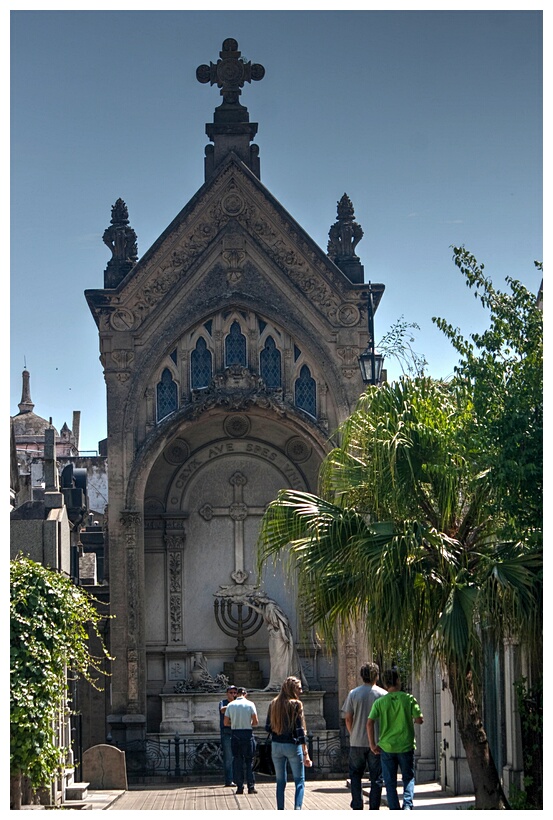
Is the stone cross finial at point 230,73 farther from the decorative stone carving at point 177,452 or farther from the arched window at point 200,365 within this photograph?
the decorative stone carving at point 177,452

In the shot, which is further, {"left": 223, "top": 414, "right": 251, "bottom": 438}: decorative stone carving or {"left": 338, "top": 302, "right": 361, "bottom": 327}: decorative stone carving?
{"left": 223, "top": 414, "right": 251, "bottom": 438}: decorative stone carving

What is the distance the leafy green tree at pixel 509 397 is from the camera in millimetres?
A: 17016

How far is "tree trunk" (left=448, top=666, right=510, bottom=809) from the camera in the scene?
1738 cm

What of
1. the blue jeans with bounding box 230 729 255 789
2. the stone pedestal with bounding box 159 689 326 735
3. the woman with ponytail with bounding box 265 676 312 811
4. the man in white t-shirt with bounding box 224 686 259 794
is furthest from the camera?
the stone pedestal with bounding box 159 689 326 735

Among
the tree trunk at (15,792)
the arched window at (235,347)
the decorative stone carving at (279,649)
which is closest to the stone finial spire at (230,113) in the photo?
the arched window at (235,347)

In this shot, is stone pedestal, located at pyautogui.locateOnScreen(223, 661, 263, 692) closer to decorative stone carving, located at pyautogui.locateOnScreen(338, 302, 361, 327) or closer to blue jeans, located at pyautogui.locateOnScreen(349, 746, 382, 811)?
decorative stone carving, located at pyautogui.locateOnScreen(338, 302, 361, 327)

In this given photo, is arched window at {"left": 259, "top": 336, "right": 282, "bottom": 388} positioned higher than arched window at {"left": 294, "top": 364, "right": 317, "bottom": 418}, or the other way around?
arched window at {"left": 259, "top": 336, "right": 282, "bottom": 388}

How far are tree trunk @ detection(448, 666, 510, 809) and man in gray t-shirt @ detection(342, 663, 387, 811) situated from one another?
2.90 feet

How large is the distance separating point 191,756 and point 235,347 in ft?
32.0

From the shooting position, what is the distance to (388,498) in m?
18.5

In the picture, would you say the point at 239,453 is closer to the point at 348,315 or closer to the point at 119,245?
the point at 348,315

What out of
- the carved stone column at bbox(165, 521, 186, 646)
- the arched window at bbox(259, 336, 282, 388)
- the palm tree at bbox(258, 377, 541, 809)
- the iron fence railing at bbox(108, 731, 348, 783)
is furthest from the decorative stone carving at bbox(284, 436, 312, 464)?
the palm tree at bbox(258, 377, 541, 809)

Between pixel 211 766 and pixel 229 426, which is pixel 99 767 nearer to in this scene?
pixel 211 766

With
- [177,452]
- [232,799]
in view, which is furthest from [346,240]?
[232,799]
